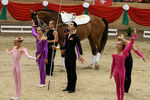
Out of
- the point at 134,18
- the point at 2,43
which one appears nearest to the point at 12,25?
the point at 2,43

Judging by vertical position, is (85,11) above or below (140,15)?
above

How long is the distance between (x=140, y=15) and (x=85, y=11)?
3840 mm

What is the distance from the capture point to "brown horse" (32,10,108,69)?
32.2 feet

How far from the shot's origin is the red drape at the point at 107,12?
19.5 m

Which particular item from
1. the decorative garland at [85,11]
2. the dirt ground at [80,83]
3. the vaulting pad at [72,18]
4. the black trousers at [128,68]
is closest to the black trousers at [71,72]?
the dirt ground at [80,83]

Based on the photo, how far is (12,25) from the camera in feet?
63.2

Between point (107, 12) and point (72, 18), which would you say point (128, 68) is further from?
point (107, 12)

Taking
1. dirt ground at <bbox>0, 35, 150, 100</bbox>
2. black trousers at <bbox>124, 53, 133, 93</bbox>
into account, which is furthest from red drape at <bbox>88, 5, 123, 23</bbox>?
black trousers at <bbox>124, 53, 133, 93</bbox>

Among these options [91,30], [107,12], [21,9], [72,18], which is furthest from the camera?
[107,12]

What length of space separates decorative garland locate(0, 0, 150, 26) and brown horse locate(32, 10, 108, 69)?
26.6ft

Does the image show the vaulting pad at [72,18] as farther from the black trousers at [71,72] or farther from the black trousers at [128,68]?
the black trousers at [128,68]

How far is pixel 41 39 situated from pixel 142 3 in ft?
49.3

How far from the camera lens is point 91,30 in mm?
10891

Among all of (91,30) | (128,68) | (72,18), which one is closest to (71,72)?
(128,68)
